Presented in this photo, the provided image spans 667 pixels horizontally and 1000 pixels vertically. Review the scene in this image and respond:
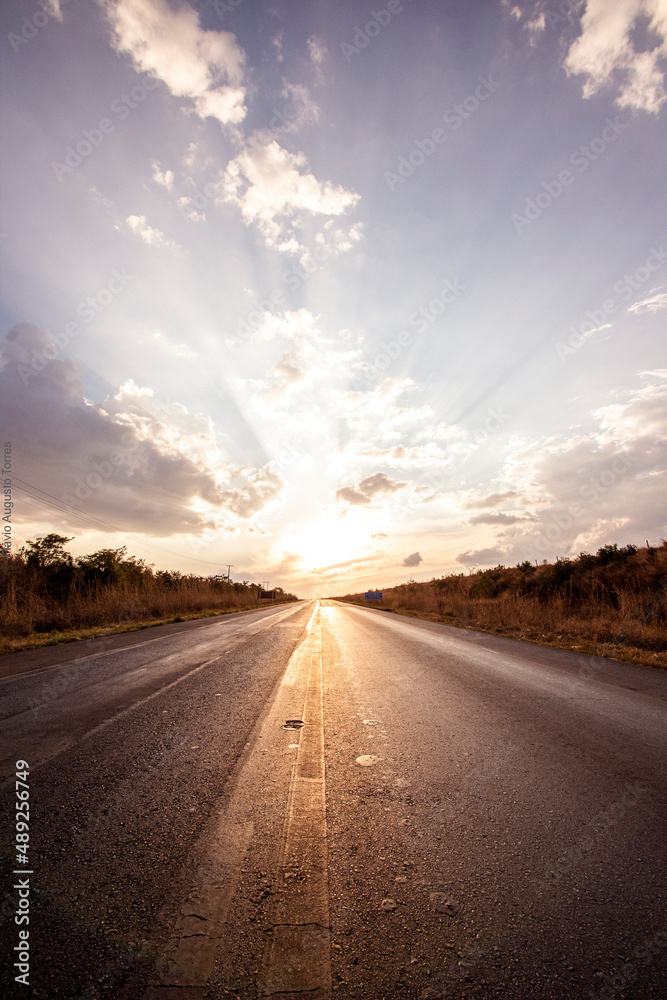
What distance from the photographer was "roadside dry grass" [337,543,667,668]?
952cm

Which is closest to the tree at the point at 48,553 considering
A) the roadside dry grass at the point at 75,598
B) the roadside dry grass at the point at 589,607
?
the roadside dry grass at the point at 75,598

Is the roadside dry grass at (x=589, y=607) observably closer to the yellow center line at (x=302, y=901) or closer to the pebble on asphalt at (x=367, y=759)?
the pebble on asphalt at (x=367, y=759)

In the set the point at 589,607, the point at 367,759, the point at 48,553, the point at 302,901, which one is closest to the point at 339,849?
the point at 302,901

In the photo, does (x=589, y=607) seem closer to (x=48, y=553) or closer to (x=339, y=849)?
(x=339, y=849)

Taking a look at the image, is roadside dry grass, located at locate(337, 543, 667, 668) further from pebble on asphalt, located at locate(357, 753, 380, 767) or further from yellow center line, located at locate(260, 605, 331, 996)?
yellow center line, located at locate(260, 605, 331, 996)

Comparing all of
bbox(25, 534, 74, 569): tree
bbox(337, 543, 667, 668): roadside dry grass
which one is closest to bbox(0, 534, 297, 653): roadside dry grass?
bbox(25, 534, 74, 569): tree

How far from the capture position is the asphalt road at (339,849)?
4.17 ft

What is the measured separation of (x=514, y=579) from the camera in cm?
2777

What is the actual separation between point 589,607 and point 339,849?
601 inches

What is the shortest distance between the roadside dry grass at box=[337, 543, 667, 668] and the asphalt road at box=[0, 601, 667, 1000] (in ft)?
20.2

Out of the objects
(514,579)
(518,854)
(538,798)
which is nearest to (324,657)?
(538,798)

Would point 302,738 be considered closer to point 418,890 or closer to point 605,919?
point 418,890

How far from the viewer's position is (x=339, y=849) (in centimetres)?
190

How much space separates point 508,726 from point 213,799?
2582mm
